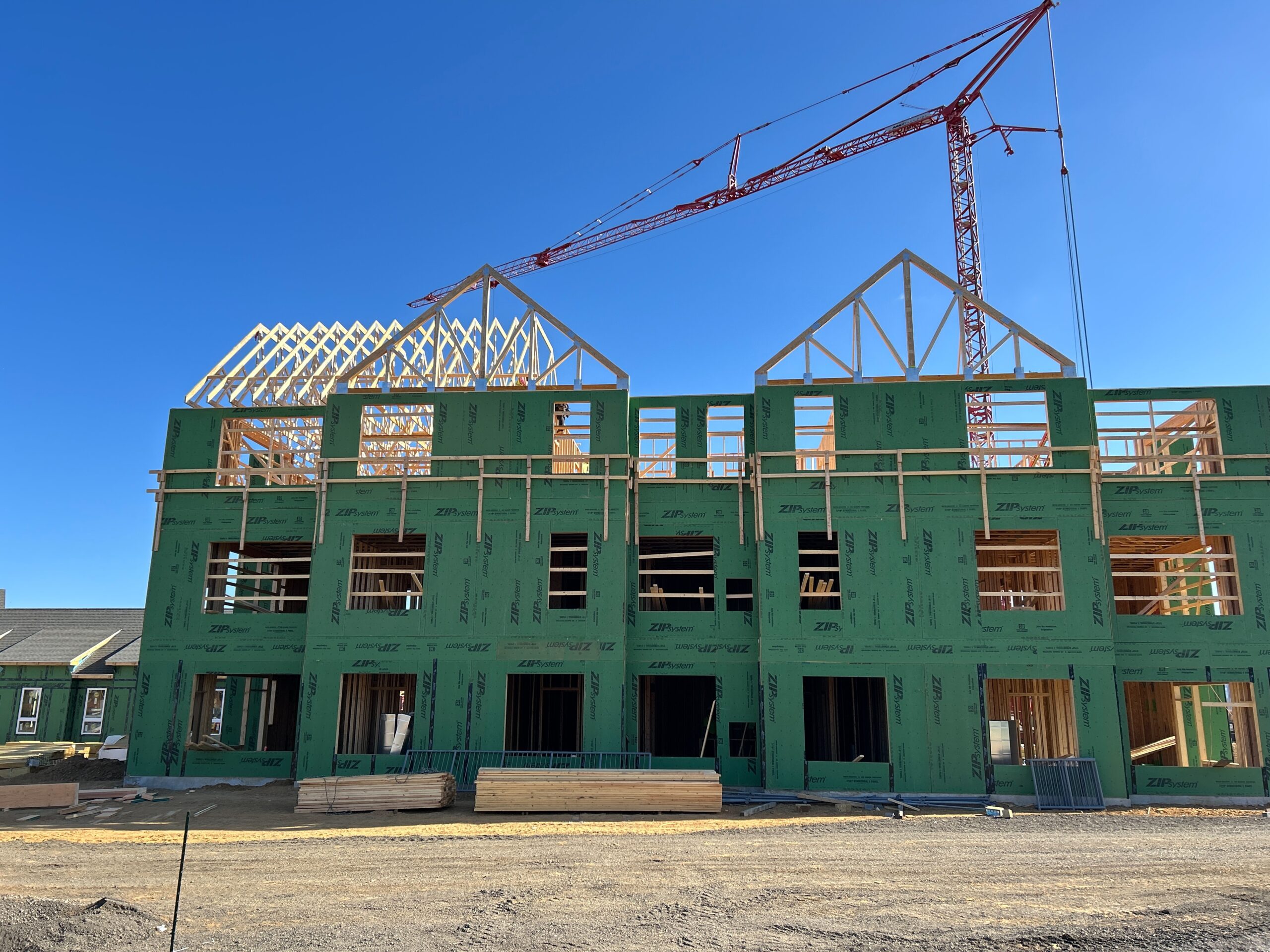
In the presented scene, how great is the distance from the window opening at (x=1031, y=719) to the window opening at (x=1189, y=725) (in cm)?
172

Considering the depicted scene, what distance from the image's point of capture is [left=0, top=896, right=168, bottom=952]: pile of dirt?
9.55 m

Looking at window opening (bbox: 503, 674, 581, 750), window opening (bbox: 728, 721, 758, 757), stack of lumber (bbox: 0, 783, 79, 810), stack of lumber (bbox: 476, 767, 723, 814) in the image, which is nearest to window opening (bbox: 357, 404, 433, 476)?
window opening (bbox: 503, 674, 581, 750)

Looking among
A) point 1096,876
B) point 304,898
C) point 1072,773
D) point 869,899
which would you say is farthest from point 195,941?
point 1072,773

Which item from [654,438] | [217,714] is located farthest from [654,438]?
[217,714]

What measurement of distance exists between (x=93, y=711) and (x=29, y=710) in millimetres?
2598

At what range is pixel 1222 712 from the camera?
2678cm

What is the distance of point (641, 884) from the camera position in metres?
12.1

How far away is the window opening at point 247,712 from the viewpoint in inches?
947

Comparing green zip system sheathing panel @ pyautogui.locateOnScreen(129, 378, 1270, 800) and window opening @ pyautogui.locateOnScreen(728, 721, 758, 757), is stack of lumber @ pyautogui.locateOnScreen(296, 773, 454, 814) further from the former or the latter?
window opening @ pyautogui.locateOnScreen(728, 721, 758, 757)

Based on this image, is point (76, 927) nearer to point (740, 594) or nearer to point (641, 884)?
point (641, 884)

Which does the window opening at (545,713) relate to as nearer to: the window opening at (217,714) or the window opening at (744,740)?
the window opening at (744,740)

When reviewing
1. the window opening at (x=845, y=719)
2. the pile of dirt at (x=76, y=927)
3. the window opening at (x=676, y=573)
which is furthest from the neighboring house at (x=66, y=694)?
the pile of dirt at (x=76, y=927)

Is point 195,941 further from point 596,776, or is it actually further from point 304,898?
point 596,776

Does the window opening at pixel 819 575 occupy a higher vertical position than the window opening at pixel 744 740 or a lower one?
higher
